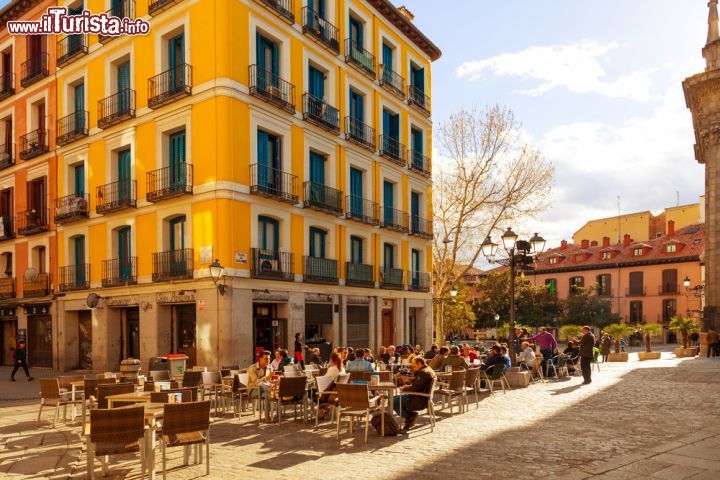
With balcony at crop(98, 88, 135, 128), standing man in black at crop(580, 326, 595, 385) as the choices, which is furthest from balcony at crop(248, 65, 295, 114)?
standing man in black at crop(580, 326, 595, 385)

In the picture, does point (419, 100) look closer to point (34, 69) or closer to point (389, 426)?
point (34, 69)

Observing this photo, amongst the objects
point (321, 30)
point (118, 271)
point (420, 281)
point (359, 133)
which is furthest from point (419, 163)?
point (118, 271)

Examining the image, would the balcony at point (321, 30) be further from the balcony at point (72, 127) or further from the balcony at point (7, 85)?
the balcony at point (7, 85)

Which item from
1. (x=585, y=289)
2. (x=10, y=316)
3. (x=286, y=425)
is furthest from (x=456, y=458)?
(x=585, y=289)

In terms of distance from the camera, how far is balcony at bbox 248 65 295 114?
820 inches

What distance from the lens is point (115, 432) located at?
24.8 feet

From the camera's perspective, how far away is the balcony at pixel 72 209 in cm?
2436

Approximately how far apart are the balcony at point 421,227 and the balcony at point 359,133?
495cm

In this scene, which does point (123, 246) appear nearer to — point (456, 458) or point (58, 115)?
point (58, 115)

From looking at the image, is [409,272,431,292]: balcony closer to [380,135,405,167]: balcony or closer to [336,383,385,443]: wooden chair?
[380,135,405,167]: balcony

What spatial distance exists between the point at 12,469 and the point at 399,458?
5.40 m

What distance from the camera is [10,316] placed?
28.7 m

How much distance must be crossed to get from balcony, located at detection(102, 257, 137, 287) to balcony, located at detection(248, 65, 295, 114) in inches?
304

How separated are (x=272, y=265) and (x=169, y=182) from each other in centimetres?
463
